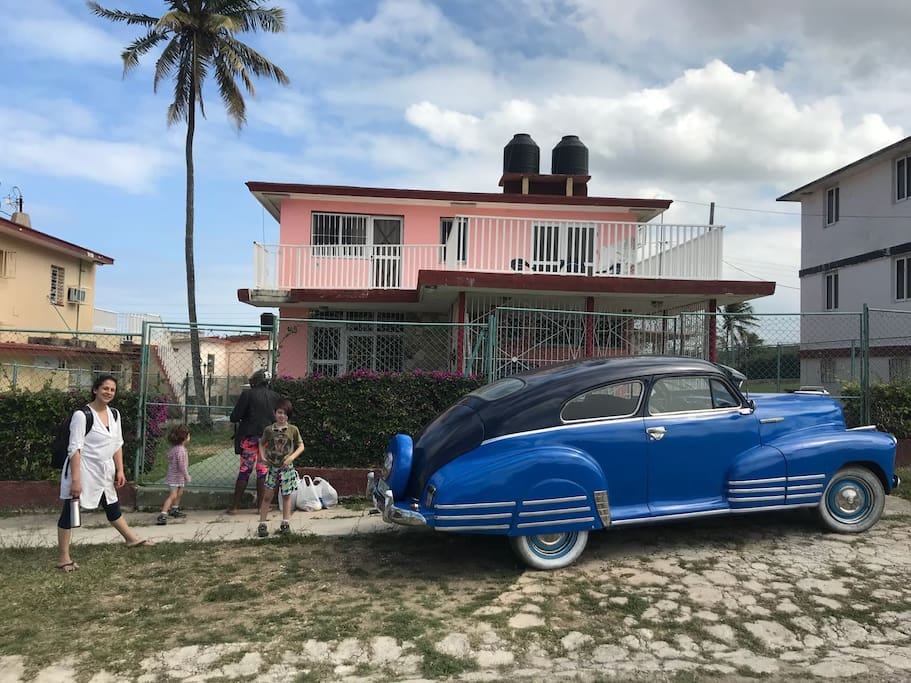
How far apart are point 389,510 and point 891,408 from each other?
7758 mm

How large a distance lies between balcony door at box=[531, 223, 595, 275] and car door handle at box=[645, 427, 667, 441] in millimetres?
7979

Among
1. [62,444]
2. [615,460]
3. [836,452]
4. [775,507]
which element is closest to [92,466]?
[62,444]

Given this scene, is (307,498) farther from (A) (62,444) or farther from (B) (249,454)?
(A) (62,444)

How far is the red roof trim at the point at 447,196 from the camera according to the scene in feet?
51.4

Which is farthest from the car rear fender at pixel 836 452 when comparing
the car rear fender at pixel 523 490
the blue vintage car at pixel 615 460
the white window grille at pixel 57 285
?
the white window grille at pixel 57 285

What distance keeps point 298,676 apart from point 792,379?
32.1ft

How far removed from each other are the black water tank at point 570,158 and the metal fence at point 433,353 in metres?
7.26

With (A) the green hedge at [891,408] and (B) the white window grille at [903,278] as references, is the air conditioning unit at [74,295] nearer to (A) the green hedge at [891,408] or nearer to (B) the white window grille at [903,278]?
(A) the green hedge at [891,408]

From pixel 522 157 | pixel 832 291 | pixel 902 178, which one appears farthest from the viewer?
pixel 832 291

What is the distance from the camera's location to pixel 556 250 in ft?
46.6

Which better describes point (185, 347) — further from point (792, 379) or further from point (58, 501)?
point (792, 379)

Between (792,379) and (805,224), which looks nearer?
(792,379)

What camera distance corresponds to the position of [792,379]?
10.6 meters

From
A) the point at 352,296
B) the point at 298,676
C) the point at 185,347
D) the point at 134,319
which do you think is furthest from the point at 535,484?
the point at 134,319
